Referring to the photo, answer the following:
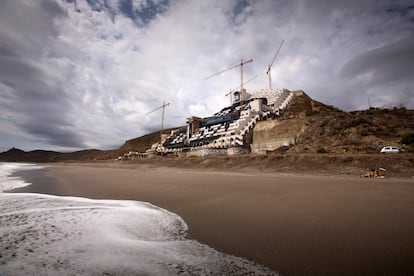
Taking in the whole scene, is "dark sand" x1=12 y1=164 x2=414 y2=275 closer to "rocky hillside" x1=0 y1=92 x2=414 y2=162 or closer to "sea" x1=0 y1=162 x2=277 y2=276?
"sea" x1=0 y1=162 x2=277 y2=276

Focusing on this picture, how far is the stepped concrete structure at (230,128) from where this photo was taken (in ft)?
103

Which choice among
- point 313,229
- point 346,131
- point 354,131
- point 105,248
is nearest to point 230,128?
point 346,131

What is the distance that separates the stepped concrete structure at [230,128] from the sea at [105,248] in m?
25.6

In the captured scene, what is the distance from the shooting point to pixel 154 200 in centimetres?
599

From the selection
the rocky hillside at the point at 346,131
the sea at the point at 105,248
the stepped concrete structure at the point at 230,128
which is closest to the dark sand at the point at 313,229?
the sea at the point at 105,248

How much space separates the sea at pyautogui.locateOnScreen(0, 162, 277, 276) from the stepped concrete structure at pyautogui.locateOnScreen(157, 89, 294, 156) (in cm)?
2562

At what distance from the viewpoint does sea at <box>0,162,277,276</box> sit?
200 cm

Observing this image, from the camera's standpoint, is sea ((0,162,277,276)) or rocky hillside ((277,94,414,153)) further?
rocky hillside ((277,94,414,153))

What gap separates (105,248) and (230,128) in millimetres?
34381

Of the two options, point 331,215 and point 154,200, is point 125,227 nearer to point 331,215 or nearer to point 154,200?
point 154,200

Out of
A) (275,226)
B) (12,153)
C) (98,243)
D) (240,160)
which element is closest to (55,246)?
(98,243)

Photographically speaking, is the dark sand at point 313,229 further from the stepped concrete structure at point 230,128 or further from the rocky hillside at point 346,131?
the stepped concrete structure at point 230,128

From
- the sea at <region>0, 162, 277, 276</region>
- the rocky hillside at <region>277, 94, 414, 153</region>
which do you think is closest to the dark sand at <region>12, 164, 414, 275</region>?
the sea at <region>0, 162, 277, 276</region>

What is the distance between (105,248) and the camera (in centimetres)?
254
